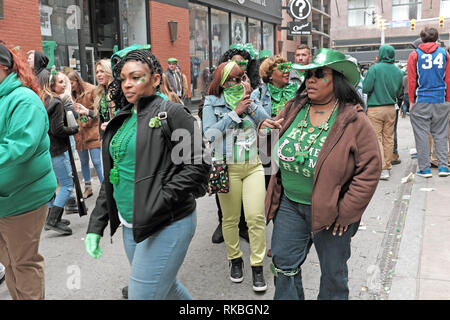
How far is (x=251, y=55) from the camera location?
5.06m

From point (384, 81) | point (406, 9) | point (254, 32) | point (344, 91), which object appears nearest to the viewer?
point (344, 91)

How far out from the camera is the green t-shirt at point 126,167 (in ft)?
8.44

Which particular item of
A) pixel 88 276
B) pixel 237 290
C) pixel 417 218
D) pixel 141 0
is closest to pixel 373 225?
pixel 417 218

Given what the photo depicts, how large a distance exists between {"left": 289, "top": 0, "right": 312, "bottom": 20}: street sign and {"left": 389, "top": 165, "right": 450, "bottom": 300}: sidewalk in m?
18.0

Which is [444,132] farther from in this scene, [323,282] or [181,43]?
[181,43]

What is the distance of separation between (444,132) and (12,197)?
687 cm

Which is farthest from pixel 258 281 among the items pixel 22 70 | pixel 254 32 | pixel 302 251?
pixel 254 32

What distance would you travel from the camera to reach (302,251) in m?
3.00

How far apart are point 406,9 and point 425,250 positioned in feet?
227

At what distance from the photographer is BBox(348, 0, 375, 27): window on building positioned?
67438mm

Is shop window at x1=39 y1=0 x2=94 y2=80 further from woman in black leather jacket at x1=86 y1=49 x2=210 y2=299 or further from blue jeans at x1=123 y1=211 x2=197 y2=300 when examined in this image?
blue jeans at x1=123 y1=211 x2=197 y2=300

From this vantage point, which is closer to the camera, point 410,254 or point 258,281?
point 258,281

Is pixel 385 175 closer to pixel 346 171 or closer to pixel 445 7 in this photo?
pixel 346 171

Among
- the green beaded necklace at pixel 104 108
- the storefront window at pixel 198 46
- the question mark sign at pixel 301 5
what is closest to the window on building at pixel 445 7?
the question mark sign at pixel 301 5
